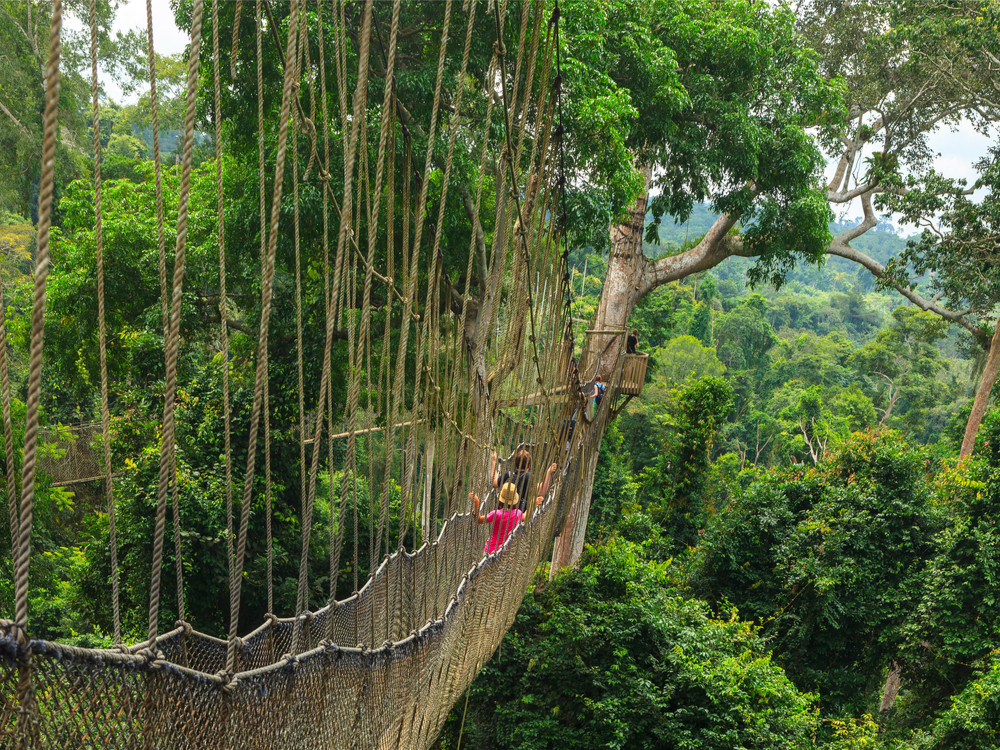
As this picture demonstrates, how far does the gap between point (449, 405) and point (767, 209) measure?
4756 millimetres

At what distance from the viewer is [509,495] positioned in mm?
3561

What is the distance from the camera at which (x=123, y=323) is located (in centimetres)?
672

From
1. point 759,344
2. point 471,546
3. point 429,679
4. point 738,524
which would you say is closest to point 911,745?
point 738,524

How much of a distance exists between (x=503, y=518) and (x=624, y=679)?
303 cm

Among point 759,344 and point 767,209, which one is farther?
point 759,344

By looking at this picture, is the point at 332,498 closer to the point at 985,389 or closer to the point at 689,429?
the point at 689,429

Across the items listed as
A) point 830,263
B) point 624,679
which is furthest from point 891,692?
point 830,263

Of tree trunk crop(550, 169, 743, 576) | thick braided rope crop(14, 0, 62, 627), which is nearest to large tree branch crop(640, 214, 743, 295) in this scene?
tree trunk crop(550, 169, 743, 576)

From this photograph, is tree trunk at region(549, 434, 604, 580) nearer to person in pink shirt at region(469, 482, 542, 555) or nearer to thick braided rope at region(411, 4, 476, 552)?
person in pink shirt at region(469, 482, 542, 555)

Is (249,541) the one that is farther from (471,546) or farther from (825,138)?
(825,138)

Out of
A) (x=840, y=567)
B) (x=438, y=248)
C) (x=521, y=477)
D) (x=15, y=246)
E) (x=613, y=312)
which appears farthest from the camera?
(x=15, y=246)

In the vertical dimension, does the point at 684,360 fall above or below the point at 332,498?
below

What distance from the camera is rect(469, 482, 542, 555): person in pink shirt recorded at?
330 cm

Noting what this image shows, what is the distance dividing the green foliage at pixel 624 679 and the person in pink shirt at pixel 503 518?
2.74 meters
